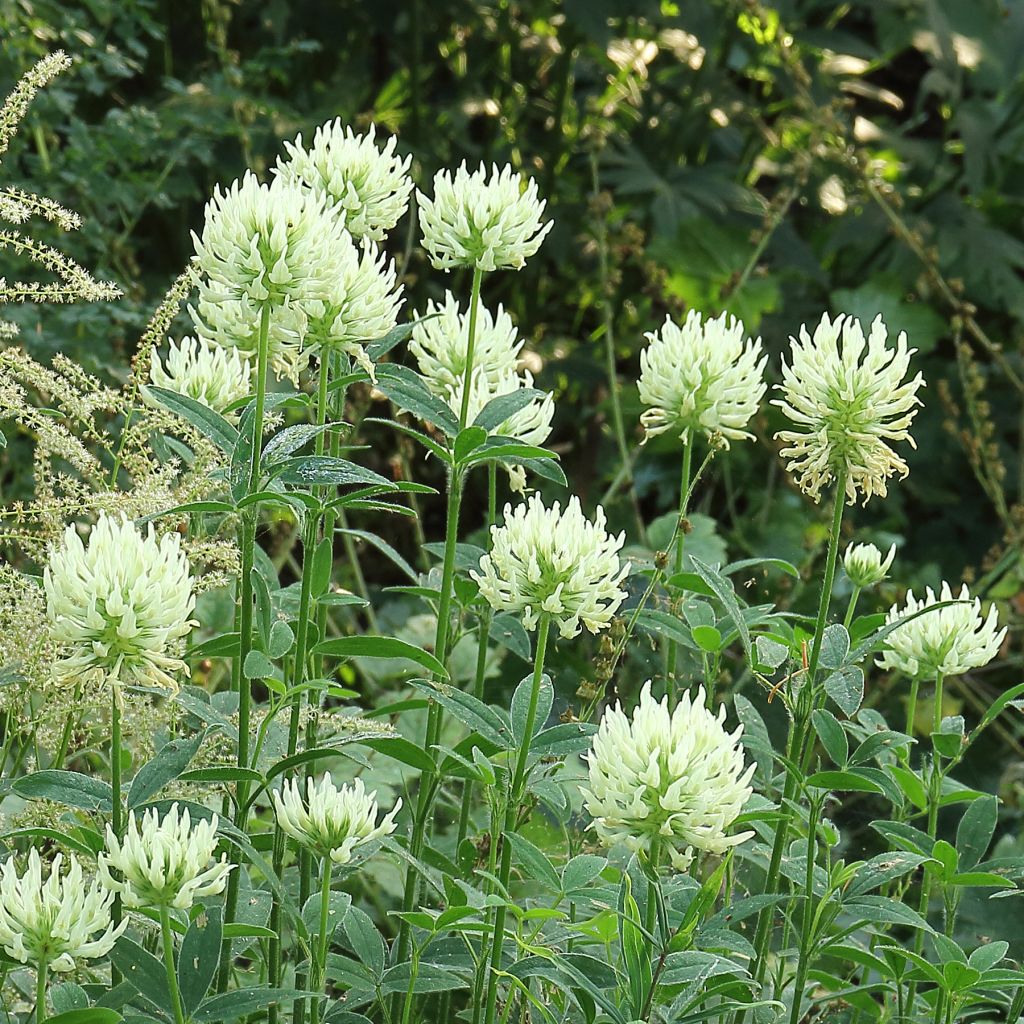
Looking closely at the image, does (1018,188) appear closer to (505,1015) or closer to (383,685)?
(383,685)

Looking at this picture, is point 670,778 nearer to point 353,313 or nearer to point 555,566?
point 555,566

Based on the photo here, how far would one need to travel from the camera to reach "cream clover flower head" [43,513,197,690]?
89 cm

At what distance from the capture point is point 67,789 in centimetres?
101

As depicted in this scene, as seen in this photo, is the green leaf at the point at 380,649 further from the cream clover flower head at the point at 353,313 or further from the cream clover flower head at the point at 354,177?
the cream clover flower head at the point at 354,177

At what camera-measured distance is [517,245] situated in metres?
1.16

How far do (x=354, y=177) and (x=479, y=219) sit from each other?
133 mm

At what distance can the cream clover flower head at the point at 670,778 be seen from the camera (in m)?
0.93

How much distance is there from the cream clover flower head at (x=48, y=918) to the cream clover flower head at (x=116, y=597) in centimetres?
13

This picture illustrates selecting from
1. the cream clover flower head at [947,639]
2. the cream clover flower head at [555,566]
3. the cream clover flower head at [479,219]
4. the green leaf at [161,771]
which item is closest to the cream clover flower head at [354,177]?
the cream clover flower head at [479,219]

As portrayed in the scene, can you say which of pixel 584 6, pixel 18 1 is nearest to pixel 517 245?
pixel 18 1

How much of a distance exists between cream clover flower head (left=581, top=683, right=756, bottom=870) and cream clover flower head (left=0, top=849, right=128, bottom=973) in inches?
12.6

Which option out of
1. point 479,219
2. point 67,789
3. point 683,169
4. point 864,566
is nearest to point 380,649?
point 67,789

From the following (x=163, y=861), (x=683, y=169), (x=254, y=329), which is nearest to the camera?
(x=163, y=861)

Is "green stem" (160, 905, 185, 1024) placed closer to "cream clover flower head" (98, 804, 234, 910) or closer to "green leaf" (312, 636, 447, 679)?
"cream clover flower head" (98, 804, 234, 910)
